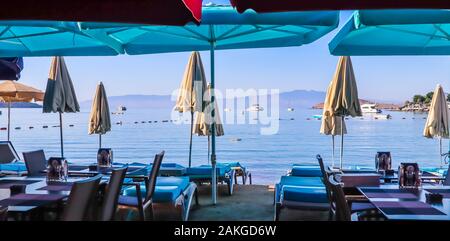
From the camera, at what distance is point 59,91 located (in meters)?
7.34

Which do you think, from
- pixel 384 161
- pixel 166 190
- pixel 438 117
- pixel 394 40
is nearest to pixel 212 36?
pixel 166 190

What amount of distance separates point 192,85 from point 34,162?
3.44 m

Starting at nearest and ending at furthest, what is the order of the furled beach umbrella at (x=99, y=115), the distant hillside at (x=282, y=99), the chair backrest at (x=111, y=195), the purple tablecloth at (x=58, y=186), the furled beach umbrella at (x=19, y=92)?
the chair backrest at (x=111, y=195) < the purple tablecloth at (x=58, y=186) < the furled beach umbrella at (x=99, y=115) < the furled beach umbrella at (x=19, y=92) < the distant hillside at (x=282, y=99)

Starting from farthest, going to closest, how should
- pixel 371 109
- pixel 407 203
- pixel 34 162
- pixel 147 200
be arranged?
pixel 371 109 → pixel 34 162 → pixel 147 200 → pixel 407 203

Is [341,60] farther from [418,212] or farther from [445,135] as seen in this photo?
[418,212]

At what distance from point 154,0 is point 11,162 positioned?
18.3ft

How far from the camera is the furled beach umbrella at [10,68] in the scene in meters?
6.28

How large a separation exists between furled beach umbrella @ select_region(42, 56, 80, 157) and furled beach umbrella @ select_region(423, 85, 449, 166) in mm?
5953

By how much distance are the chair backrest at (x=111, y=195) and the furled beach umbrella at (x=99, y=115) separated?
5205 millimetres

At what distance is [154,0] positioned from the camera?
2910 millimetres

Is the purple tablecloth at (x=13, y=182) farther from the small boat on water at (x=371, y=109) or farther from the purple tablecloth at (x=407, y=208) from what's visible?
the small boat on water at (x=371, y=109)

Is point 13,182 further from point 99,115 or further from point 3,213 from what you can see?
point 99,115

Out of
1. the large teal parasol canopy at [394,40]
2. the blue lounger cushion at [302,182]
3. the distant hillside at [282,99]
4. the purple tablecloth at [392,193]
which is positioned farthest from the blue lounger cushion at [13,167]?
the distant hillside at [282,99]

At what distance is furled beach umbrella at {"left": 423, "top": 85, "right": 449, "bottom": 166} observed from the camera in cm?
799
